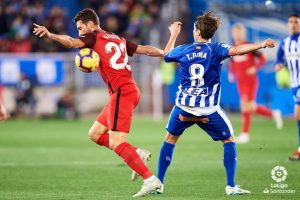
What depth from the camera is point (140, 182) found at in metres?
10.9

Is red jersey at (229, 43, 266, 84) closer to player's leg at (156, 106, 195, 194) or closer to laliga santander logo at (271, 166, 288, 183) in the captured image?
laliga santander logo at (271, 166, 288, 183)

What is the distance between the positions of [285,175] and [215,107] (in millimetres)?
2178

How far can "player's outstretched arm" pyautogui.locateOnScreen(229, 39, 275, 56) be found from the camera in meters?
8.80

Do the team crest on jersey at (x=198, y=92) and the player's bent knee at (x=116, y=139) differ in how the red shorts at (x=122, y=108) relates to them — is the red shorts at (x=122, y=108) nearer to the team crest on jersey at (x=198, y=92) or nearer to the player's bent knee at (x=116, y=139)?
the player's bent knee at (x=116, y=139)

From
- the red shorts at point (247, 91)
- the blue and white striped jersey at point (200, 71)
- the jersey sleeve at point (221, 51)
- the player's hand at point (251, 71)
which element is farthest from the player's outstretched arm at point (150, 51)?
the player's hand at point (251, 71)

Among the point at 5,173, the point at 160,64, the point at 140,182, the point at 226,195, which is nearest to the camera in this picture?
the point at 226,195

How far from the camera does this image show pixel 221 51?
9.29 metres

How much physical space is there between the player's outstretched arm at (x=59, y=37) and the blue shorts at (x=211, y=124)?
150 centimetres

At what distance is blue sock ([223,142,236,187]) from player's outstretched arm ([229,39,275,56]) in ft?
3.98

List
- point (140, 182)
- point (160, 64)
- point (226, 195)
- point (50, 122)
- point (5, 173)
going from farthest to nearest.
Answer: point (160, 64) → point (50, 122) → point (5, 173) → point (140, 182) → point (226, 195)

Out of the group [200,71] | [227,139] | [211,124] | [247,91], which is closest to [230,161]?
[227,139]

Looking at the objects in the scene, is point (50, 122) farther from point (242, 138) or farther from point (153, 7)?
point (242, 138)

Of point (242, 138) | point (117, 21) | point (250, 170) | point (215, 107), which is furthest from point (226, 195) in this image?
point (117, 21)

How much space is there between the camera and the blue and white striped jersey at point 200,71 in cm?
936
